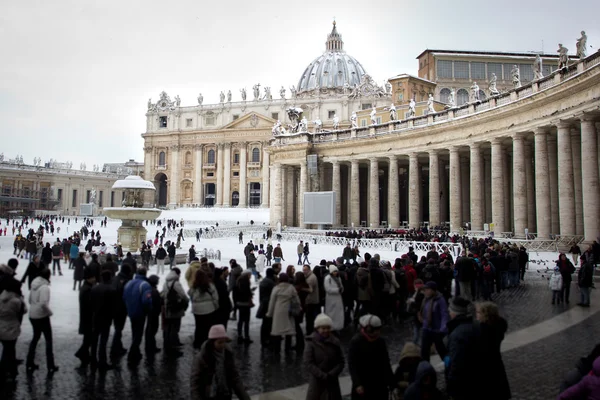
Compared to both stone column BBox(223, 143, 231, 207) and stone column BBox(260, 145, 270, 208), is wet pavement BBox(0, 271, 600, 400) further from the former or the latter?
stone column BBox(223, 143, 231, 207)

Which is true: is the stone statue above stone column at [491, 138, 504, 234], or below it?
above

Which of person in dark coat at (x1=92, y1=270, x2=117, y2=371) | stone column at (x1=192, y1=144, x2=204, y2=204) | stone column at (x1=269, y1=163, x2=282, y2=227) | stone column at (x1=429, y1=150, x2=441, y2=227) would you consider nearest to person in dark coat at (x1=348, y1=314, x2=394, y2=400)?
person in dark coat at (x1=92, y1=270, x2=117, y2=371)

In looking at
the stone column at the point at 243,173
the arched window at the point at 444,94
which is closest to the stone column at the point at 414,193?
the arched window at the point at 444,94

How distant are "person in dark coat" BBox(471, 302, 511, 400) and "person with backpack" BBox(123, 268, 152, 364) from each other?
5.82 m

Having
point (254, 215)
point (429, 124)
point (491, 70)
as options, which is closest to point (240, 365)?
point (429, 124)

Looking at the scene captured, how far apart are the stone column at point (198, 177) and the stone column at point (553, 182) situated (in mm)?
78531

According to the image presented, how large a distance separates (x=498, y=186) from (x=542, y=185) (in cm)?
390

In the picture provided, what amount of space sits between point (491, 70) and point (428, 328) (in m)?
74.4

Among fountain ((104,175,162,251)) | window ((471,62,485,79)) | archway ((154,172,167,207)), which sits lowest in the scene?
fountain ((104,175,162,251))

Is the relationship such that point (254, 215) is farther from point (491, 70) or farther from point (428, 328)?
point (428, 328)

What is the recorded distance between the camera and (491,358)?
5258mm

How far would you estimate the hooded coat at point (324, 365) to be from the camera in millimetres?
5426

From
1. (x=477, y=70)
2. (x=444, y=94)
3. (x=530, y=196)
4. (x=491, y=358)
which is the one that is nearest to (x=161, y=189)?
(x=444, y=94)

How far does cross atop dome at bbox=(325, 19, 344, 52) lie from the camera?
439 ft
